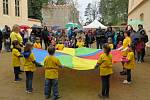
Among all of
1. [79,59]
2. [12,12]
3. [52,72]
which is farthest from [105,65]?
[12,12]

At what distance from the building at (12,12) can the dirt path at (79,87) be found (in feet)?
57.9

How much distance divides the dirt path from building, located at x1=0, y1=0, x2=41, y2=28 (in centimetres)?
1764

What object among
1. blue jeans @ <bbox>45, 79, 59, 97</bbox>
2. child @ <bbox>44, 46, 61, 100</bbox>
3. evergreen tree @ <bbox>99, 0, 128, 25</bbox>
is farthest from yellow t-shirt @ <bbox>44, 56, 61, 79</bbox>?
evergreen tree @ <bbox>99, 0, 128, 25</bbox>

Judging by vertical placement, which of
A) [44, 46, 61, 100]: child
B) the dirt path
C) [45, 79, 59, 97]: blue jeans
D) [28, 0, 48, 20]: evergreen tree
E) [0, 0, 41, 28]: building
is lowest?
the dirt path

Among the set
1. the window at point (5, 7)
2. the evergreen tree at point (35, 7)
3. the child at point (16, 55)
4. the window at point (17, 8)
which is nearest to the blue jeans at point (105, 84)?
the child at point (16, 55)

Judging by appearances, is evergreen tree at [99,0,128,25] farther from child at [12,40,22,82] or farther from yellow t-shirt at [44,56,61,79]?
yellow t-shirt at [44,56,61,79]

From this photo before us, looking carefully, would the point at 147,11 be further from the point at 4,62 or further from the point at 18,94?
the point at 18,94

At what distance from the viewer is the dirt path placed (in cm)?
971

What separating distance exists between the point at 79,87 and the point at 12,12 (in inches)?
937

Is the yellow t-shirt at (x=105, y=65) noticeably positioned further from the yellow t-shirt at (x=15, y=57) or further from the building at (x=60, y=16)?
the building at (x=60, y=16)

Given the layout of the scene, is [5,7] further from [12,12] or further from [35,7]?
[35,7]

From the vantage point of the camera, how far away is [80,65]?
10.5m

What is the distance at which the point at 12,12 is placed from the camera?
33250 millimetres

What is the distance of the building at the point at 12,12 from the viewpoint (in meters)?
30.9
